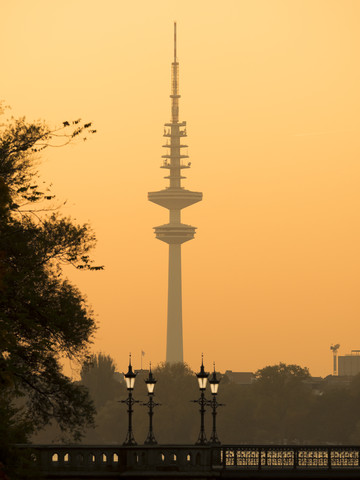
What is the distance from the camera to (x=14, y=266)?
45031mm

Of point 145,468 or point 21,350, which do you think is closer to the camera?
point 21,350

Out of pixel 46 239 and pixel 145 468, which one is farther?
pixel 145 468

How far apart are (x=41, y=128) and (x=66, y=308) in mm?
5421

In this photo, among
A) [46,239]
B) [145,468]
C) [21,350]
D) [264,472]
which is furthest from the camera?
[264,472]

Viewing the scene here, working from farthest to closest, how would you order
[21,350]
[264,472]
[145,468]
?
[264,472], [145,468], [21,350]

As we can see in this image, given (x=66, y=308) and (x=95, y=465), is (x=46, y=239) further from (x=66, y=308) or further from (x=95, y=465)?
(x=95, y=465)

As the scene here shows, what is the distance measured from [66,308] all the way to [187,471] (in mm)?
8847

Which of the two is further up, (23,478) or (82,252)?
(82,252)

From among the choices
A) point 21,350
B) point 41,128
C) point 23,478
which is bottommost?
point 23,478

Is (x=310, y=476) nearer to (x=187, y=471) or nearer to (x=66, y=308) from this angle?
(x=187, y=471)

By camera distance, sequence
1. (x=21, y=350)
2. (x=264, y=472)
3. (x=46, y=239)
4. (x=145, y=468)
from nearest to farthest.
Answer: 1. (x=21, y=350)
2. (x=46, y=239)
3. (x=145, y=468)
4. (x=264, y=472)

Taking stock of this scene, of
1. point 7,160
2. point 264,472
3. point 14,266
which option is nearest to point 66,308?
point 14,266

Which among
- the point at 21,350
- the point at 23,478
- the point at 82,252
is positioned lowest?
the point at 23,478

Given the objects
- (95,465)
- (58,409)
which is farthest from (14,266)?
(95,465)
